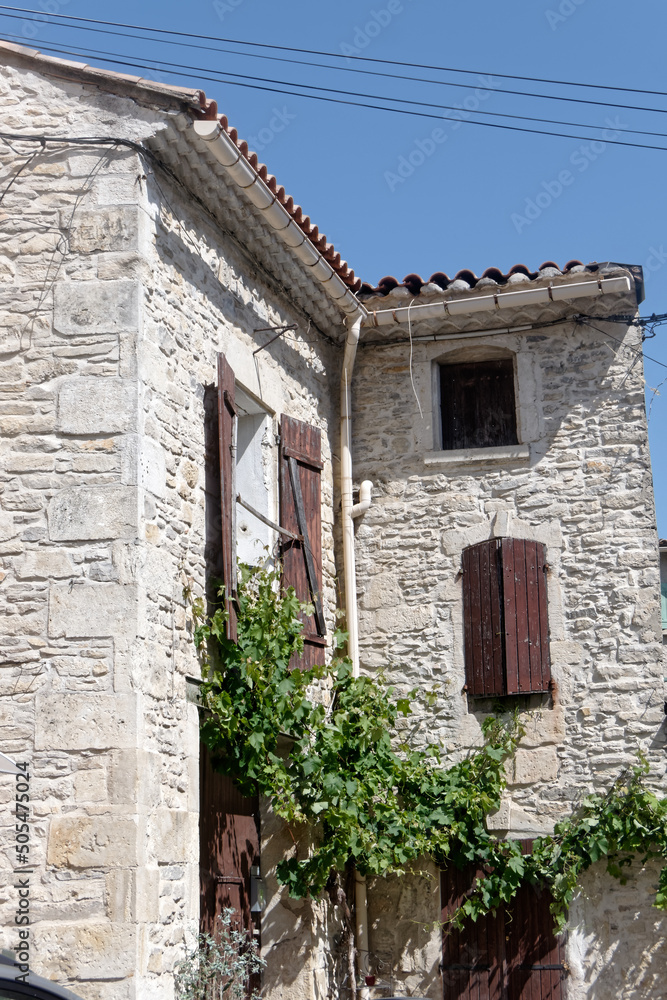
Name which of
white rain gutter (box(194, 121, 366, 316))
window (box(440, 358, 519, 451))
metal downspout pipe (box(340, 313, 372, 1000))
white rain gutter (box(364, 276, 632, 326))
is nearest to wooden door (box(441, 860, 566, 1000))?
metal downspout pipe (box(340, 313, 372, 1000))

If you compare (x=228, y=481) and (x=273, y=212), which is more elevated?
(x=273, y=212)

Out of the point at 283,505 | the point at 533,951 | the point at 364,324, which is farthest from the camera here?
the point at 364,324

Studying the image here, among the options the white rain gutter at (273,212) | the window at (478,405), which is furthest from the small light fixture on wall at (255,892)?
the white rain gutter at (273,212)

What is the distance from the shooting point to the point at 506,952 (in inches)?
327

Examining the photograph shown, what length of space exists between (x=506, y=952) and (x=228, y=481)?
4011mm

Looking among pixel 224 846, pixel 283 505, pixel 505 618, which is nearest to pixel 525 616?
pixel 505 618

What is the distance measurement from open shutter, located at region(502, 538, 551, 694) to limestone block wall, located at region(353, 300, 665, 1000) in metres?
0.09

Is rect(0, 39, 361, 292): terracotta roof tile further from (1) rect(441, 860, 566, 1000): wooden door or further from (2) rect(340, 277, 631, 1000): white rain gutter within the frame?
(1) rect(441, 860, 566, 1000): wooden door

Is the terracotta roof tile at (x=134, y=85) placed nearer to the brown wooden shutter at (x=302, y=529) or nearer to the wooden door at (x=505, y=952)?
the brown wooden shutter at (x=302, y=529)

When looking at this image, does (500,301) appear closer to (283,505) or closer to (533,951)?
(283,505)

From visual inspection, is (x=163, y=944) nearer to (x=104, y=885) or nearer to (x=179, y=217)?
(x=104, y=885)

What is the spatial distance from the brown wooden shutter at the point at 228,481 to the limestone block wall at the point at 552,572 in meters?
2.42

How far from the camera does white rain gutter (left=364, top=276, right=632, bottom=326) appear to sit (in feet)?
29.5

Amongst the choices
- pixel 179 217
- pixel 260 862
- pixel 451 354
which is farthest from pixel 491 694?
pixel 179 217
